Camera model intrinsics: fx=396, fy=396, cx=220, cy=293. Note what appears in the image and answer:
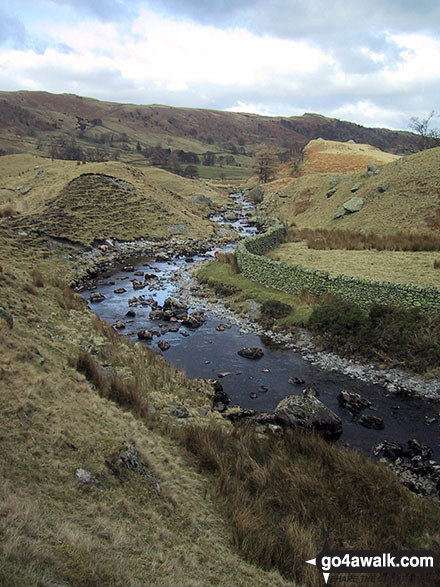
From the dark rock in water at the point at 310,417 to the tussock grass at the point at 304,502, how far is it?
152 centimetres

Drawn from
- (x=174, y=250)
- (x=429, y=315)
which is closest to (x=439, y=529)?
(x=429, y=315)

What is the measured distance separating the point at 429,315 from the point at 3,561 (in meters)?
19.5

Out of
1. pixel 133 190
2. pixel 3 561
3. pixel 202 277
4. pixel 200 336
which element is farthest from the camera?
pixel 133 190

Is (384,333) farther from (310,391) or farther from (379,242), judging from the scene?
(379,242)

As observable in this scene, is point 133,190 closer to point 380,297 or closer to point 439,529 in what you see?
point 380,297

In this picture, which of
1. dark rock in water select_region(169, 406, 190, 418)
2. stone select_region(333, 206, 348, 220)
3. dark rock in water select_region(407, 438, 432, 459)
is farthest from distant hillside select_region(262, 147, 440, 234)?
dark rock in water select_region(169, 406, 190, 418)

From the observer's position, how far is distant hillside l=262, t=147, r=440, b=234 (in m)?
40.0

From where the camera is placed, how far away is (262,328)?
78.1 ft

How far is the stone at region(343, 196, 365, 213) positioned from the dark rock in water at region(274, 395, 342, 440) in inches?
1476

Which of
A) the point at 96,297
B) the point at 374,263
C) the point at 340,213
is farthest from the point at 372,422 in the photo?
the point at 340,213

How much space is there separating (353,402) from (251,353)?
599 cm

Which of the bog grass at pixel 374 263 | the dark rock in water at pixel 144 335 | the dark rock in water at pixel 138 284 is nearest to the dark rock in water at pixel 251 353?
the dark rock in water at pixel 144 335

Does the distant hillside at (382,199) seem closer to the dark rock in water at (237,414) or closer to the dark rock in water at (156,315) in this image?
the dark rock in water at (156,315)

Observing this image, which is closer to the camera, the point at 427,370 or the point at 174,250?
the point at 427,370
